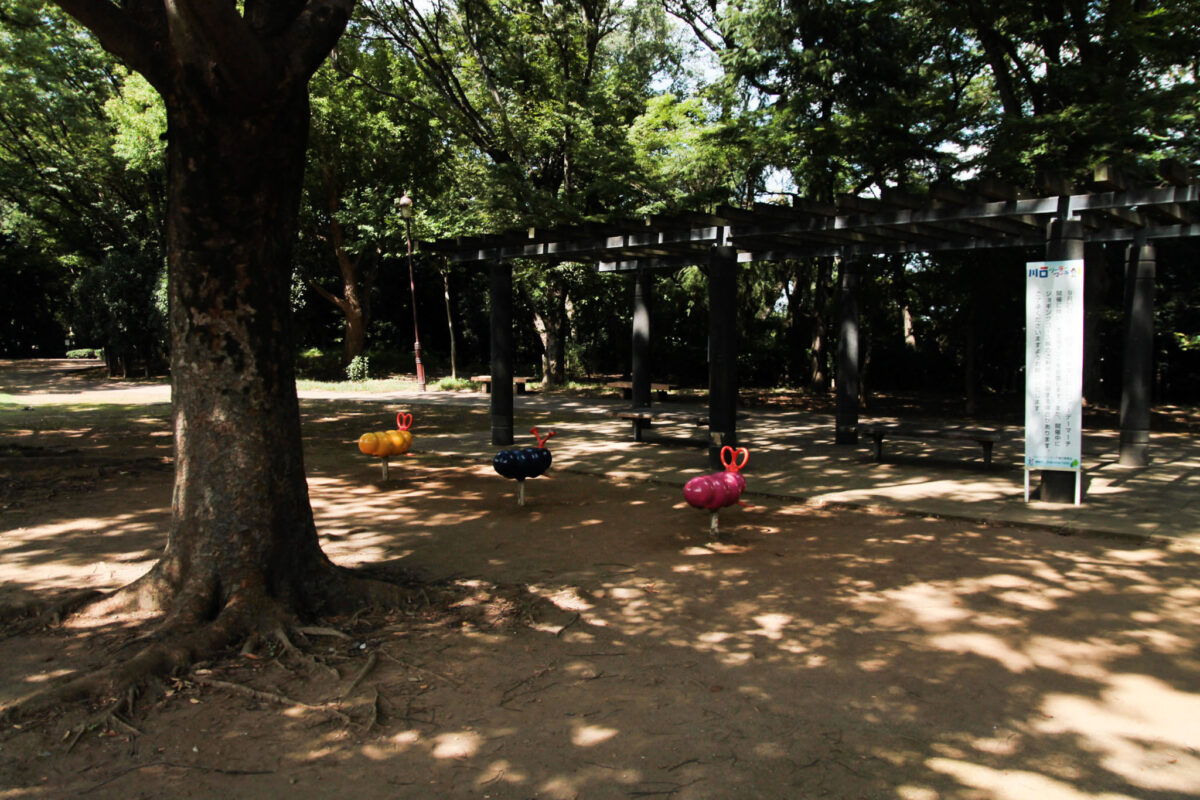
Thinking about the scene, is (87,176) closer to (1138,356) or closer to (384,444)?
(384,444)

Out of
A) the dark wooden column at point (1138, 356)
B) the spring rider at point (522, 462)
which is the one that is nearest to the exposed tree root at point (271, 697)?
the spring rider at point (522, 462)

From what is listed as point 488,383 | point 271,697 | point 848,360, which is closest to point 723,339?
point 848,360

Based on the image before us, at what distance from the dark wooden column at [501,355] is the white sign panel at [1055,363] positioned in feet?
23.7

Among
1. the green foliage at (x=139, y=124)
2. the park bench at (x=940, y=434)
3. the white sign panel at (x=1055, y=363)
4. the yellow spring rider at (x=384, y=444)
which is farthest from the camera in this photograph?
the green foliage at (x=139, y=124)

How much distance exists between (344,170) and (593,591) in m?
23.3

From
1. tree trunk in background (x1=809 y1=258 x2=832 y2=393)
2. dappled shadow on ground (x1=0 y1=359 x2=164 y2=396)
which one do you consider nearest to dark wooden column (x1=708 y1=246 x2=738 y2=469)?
tree trunk in background (x1=809 y1=258 x2=832 y2=393)

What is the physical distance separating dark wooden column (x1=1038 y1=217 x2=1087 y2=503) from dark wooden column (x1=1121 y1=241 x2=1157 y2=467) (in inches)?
A: 110

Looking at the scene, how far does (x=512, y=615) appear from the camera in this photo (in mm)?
5207

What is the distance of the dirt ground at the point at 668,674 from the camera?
3326 millimetres

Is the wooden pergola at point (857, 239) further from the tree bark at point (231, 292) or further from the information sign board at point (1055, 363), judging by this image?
the tree bark at point (231, 292)

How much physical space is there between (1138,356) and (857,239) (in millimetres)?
3783

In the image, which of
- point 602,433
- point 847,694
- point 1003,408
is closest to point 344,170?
point 602,433

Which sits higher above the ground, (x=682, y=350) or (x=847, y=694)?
(x=682, y=350)

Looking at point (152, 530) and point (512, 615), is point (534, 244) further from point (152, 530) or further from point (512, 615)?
point (512, 615)
